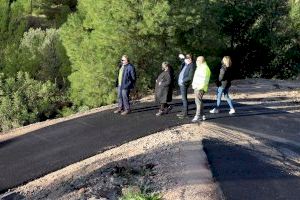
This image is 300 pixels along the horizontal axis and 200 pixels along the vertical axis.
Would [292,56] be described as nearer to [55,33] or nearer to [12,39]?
[55,33]

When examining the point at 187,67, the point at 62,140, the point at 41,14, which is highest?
the point at 41,14

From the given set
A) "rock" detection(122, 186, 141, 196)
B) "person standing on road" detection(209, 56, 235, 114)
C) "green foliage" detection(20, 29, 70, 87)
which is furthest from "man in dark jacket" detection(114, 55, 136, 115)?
"green foliage" detection(20, 29, 70, 87)

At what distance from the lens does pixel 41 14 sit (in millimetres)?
52938

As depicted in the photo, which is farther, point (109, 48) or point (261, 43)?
point (261, 43)

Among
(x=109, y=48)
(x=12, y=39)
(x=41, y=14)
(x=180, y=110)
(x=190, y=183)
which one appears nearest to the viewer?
(x=190, y=183)

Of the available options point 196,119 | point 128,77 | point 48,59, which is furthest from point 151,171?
point 48,59

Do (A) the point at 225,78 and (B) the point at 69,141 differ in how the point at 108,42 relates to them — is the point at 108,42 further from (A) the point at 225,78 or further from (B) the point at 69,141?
(B) the point at 69,141

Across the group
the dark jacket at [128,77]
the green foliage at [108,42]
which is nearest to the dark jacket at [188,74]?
the dark jacket at [128,77]

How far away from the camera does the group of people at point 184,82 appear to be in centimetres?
1384

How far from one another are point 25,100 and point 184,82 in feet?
48.5

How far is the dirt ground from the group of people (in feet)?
2.96

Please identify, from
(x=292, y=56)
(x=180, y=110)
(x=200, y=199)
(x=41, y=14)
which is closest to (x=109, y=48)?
(x=180, y=110)

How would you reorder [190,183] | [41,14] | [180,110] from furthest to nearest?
[41,14]
[180,110]
[190,183]

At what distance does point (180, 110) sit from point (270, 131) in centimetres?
291
